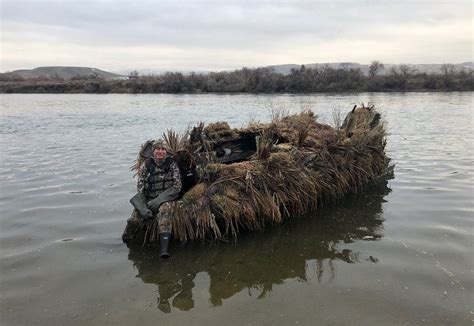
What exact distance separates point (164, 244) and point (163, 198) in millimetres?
853

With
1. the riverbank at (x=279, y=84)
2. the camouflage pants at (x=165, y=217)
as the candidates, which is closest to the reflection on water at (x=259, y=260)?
the camouflage pants at (x=165, y=217)

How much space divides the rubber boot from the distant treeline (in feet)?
185

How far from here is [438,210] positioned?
934cm

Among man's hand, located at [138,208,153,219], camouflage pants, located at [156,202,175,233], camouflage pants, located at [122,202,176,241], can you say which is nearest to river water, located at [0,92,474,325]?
camouflage pants, located at [122,202,176,241]

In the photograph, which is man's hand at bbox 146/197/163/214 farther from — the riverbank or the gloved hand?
the riverbank

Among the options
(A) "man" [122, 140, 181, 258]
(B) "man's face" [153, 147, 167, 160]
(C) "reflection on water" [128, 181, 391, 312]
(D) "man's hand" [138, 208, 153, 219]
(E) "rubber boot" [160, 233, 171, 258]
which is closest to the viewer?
(C) "reflection on water" [128, 181, 391, 312]

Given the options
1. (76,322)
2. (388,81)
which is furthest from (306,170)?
(388,81)

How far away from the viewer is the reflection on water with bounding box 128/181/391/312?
20.0 ft

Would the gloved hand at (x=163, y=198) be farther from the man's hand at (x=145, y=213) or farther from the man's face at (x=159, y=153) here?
the man's face at (x=159, y=153)

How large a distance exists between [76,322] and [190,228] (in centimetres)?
256

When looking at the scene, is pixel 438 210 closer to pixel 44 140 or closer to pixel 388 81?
pixel 44 140

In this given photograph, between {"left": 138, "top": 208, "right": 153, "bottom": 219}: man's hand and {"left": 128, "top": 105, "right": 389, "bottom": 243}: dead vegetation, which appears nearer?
{"left": 138, "top": 208, "right": 153, "bottom": 219}: man's hand

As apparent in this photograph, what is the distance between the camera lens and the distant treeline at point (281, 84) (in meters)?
62.7

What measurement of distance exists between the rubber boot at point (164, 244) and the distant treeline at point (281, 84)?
5635 centimetres
